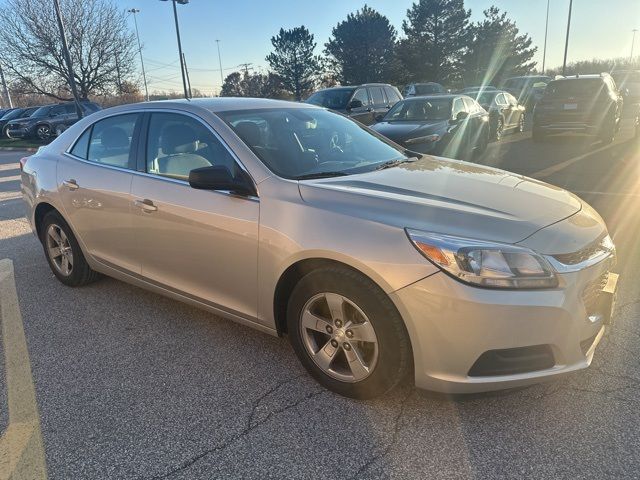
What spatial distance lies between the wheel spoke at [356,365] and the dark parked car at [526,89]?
73.7ft

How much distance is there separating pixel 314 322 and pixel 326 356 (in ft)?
0.66

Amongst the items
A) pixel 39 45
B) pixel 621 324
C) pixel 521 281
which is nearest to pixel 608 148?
pixel 621 324

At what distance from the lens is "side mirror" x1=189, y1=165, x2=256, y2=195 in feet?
9.26

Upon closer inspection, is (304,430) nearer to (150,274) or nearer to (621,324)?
(150,274)

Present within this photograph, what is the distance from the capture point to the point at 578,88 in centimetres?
1228

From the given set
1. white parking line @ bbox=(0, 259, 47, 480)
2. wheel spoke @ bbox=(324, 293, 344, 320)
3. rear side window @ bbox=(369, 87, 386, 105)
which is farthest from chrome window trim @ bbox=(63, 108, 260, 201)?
rear side window @ bbox=(369, 87, 386, 105)

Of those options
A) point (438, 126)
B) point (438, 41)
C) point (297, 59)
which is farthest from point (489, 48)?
point (438, 126)

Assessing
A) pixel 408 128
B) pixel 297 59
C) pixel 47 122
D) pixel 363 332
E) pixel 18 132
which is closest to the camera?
pixel 363 332

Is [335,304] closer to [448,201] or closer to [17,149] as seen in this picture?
[448,201]

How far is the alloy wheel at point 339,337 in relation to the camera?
2512mm

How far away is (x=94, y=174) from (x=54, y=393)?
5.69 feet

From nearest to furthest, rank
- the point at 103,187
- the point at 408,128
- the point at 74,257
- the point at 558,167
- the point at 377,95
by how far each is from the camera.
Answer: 1. the point at 103,187
2. the point at 74,257
3. the point at 408,128
4. the point at 558,167
5. the point at 377,95

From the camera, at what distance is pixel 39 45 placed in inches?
1237

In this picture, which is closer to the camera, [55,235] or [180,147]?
[180,147]
